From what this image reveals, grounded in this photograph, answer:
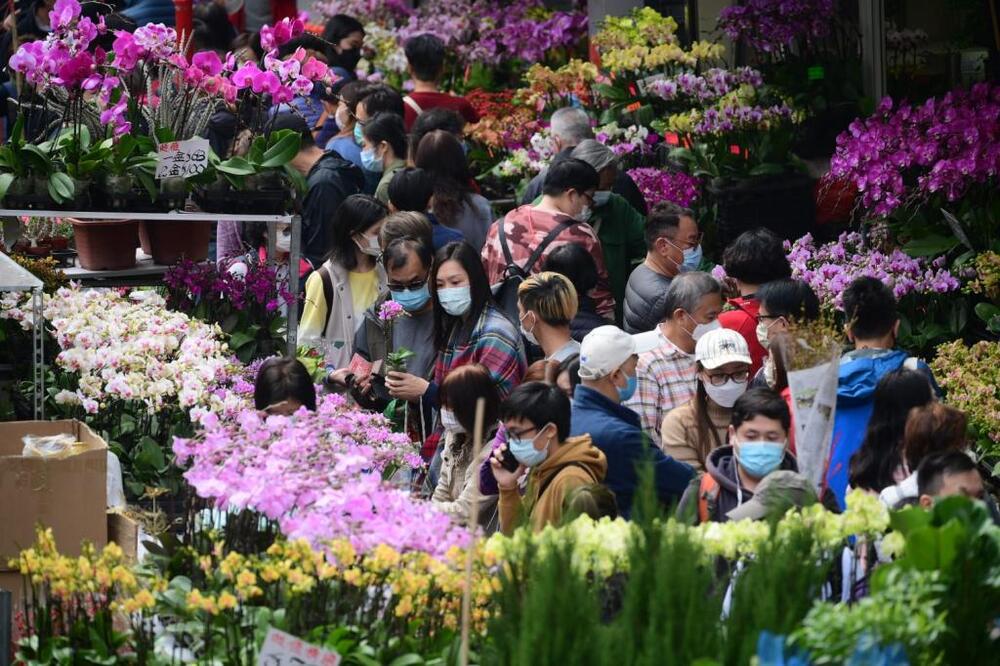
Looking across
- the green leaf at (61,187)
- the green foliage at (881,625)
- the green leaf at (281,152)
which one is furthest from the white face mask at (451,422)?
the green foliage at (881,625)

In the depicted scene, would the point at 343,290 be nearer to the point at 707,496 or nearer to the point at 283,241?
the point at 283,241

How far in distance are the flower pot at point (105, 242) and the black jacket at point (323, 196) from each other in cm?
124

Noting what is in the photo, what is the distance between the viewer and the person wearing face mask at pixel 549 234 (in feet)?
23.1

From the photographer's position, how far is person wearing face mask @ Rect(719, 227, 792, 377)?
20.5 ft

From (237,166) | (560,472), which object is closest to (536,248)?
(237,166)

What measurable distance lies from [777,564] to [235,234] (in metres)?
5.86

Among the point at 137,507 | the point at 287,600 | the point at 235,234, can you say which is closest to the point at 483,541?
the point at 287,600

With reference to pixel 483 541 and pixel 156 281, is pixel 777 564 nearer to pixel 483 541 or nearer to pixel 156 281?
pixel 483 541

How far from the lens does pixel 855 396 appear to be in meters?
5.53

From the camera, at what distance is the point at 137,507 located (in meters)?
5.46

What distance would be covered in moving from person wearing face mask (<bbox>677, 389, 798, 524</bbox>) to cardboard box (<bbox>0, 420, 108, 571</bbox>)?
5.71 ft

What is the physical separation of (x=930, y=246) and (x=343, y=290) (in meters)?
2.66

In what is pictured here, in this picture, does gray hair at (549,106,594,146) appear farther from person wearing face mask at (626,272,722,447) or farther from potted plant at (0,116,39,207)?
potted plant at (0,116,39,207)

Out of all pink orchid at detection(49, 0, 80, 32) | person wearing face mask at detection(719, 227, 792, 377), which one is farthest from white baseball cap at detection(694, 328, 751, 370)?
pink orchid at detection(49, 0, 80, 32)
